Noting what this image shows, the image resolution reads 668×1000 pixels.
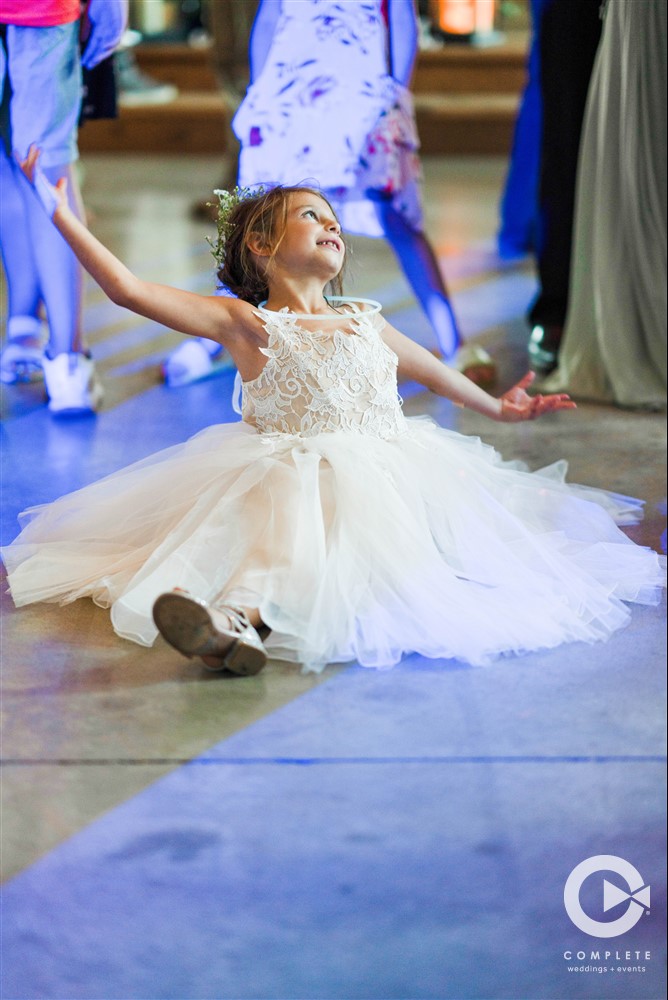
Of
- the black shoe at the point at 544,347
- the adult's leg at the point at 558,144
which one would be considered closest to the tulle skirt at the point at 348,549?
the black shoe at the point at 544,347

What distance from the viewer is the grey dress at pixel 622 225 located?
2.88m

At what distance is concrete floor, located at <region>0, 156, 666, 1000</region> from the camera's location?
1.33 meters

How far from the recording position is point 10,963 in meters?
1.33

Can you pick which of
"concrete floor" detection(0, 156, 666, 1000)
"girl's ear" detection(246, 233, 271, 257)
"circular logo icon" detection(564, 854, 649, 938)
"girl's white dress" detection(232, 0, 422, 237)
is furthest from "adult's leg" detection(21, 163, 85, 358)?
"circular logo icon" detection(564, 854, 649, 938)

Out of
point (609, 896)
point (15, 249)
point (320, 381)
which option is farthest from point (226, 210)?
point (609, 896)

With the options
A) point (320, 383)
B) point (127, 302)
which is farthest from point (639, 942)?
point (127, 302)

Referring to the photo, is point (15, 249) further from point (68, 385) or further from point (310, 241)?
point (310, 241)

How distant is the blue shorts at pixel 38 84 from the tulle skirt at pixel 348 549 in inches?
33.8

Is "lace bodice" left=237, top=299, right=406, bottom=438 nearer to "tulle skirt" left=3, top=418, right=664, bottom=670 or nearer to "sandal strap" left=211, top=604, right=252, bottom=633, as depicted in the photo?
"tulle skirt" left=3, top=418, right=664, bottom=670

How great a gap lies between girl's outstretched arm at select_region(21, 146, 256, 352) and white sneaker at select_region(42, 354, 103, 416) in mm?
711

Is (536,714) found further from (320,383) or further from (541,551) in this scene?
(320,383)

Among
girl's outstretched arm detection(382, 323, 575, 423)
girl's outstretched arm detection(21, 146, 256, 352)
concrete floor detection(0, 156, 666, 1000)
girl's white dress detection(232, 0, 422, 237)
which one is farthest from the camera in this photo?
girl's white dress detection(232, 0, 422, 237)

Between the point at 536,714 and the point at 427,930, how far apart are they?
15.8 inches

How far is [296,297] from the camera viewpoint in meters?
2.15
